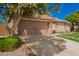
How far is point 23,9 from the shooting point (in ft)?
16.9

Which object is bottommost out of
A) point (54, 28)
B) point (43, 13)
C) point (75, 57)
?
point (75, 57)

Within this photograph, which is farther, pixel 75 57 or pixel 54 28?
pixel 54 28

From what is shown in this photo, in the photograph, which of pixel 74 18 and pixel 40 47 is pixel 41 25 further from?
pixel 74 18

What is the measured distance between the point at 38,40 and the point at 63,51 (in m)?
0.60

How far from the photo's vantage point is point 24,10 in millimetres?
5176

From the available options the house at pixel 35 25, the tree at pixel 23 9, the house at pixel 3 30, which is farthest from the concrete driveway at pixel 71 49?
the house at pixel 3 30

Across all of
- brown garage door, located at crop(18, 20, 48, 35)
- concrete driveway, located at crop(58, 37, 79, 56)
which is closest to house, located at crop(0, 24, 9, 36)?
brown garage door, located at crop(18, 20, 48, 35)

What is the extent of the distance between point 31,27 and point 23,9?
44cm

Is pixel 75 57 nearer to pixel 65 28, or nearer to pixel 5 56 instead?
pixel 65 28

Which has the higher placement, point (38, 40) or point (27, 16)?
point (27, 16)

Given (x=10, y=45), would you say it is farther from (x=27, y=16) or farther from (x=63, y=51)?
(x=63, y=51)

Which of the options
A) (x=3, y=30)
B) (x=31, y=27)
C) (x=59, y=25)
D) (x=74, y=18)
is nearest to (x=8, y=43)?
(x=3, y=30)

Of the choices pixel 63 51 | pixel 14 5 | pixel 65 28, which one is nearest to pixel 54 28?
pixel 65 28

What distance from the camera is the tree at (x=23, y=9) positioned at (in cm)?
512
